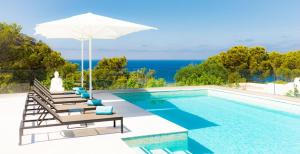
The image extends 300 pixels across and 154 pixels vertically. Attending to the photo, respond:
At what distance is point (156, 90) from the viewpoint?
1371 cm

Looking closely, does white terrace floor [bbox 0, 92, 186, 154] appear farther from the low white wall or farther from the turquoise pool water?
the low white wall

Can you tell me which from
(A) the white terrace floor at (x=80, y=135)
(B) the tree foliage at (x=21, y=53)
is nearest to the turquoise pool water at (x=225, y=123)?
(A) the white terrace floor at (x=80, y=135)

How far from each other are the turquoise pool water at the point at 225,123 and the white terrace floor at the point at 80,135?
936 millimetres

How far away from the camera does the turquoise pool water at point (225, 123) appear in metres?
6.23

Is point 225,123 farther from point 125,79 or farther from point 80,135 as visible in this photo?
point 125,79

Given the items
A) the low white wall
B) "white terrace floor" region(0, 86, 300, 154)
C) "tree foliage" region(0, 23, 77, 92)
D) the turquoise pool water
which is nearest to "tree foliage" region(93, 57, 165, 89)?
the turquoise pool water

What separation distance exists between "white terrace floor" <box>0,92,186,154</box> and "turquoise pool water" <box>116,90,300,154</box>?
0.94 m

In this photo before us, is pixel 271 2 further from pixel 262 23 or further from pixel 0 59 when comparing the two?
pixel 0 59

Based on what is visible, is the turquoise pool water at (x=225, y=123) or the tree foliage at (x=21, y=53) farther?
the tree foliage at (x=21, y=53)

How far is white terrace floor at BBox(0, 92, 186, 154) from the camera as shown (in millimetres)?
5020

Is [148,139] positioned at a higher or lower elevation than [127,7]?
lower

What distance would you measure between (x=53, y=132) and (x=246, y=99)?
27.1 feet

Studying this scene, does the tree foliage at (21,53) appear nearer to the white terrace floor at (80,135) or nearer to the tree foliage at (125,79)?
the tree foliage at (125,79)

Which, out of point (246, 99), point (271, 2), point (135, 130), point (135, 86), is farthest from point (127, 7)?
point (135, 130)
